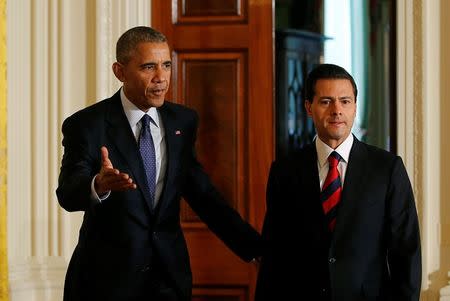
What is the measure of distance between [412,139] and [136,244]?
1.83 meters

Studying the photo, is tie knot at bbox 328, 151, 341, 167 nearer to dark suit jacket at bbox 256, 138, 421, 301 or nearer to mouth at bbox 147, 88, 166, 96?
dark suit jacket at bbox 256, 138, 421, 301

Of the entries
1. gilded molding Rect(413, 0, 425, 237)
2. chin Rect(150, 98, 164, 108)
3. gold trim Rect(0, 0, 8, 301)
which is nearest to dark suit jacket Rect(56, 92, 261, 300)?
chin Rect(150, 98, 164, 108)

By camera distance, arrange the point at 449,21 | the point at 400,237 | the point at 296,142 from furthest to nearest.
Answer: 1. the point at 296,142
2. the point at 449,21
3. the point at 400,237

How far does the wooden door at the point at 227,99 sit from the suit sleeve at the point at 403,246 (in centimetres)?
176

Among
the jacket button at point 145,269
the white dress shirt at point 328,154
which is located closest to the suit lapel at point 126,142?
the jacket button at point 145,269

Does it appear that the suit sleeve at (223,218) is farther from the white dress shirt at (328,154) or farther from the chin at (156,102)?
the white dress shirt at (328,154)

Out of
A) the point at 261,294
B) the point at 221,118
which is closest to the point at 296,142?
the point at 221,118

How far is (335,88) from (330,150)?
0.22m

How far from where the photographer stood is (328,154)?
3396 mm

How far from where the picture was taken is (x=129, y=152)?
3.43 meters

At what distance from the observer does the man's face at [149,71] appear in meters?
3.38

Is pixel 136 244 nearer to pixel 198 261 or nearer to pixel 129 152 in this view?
pixel 129 152

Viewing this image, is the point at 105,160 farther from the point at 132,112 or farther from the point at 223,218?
the point at 223,218

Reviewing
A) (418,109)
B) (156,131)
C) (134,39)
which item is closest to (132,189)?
(156,131)
